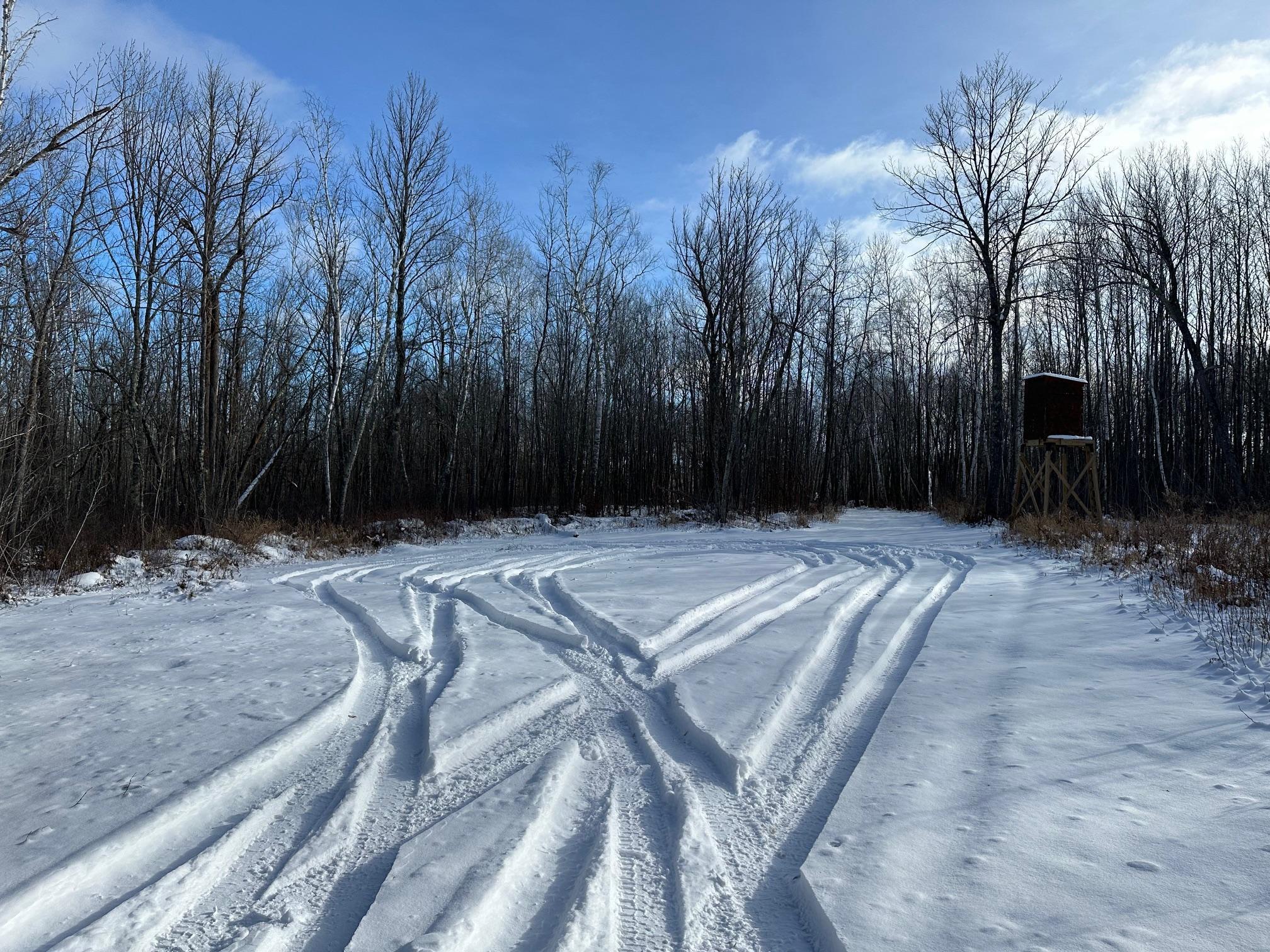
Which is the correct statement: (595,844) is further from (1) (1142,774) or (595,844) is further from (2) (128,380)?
(2) (128,380)

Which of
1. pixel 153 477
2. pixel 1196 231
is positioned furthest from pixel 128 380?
pixel 1196 231

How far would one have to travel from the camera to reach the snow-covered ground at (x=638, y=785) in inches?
82.4

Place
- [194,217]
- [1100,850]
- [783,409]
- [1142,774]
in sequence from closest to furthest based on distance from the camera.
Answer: [1100,850], [1142,774], [194,217], [783,409]

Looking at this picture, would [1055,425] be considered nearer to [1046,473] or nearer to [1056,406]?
[1056,406]

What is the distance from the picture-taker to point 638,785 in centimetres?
303

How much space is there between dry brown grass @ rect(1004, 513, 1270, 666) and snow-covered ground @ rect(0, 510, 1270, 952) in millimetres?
417

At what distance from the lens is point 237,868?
2.41 m

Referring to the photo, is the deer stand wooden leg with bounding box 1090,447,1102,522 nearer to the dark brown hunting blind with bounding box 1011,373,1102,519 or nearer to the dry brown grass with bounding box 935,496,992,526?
the dark brown hunting blind with bounding box 1011,373,1102,519

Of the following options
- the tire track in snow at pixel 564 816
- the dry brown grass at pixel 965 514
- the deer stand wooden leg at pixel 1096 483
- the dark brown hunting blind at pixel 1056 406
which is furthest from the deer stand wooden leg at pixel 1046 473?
the tire track in snow at pixel 564 816

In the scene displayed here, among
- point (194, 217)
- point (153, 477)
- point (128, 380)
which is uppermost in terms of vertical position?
point (194, 217)

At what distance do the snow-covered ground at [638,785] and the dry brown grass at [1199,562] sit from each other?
1.37 feet

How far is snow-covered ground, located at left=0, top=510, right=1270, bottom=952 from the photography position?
6.87 feet

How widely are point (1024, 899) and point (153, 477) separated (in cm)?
1879

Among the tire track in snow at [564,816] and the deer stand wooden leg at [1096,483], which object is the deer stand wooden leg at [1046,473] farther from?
the tire track in snow at [564,816]
